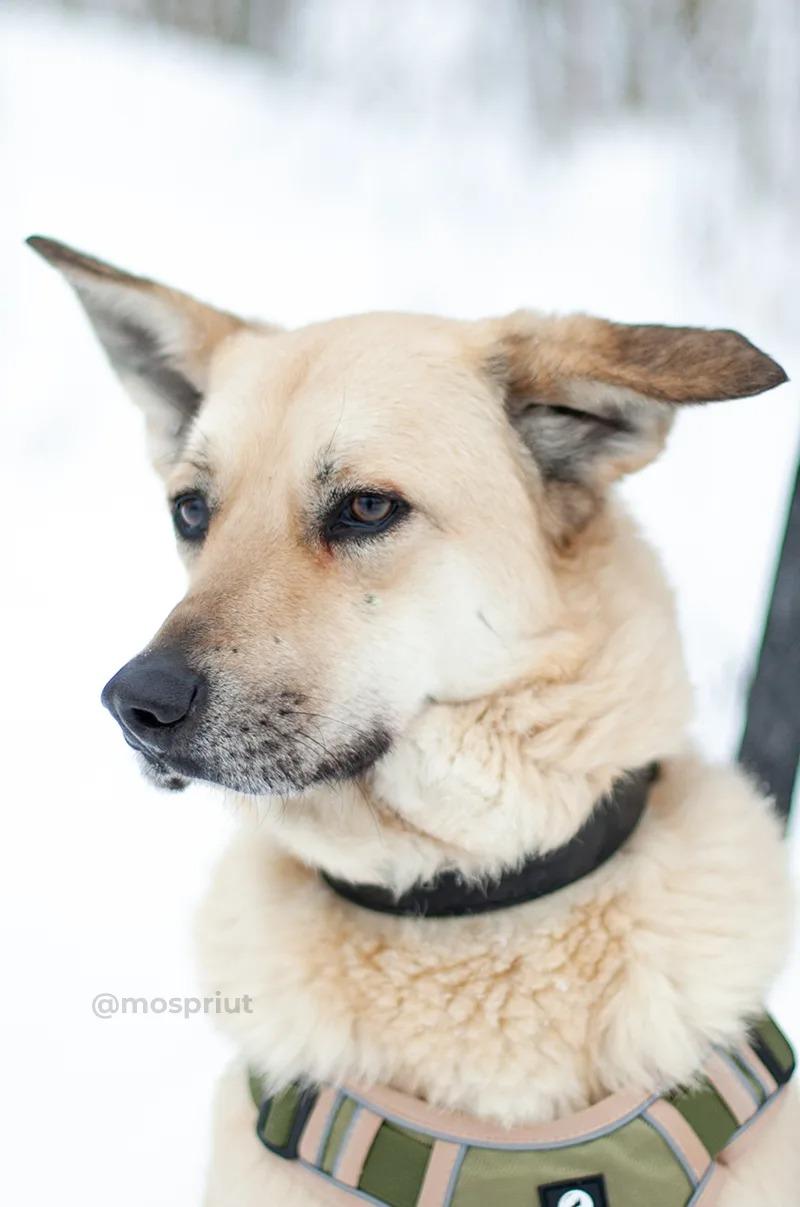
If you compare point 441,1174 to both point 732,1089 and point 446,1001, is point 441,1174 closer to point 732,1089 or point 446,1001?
point 446,1001

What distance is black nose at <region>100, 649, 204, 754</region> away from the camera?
1.64 m

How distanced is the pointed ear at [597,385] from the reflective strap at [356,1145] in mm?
1085

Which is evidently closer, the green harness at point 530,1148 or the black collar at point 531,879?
the green harness at point 530,1148

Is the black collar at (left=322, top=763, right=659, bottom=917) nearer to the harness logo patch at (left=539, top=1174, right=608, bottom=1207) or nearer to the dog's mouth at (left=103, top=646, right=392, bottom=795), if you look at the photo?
the dog's mouth at (left=103, top=646, right=392, bottom=795)

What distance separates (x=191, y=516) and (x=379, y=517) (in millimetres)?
494

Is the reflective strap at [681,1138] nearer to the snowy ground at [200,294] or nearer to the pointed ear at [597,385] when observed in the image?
the pointed ear at [597,385]

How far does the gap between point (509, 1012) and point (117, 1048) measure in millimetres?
1726

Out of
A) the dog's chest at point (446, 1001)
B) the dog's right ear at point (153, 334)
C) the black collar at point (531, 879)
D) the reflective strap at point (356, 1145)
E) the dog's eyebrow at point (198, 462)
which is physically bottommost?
the reflective strap at point (356, 1145)

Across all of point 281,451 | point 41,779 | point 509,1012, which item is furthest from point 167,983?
point 281,451

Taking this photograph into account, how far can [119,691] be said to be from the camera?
1.65m

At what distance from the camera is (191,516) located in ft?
7.17

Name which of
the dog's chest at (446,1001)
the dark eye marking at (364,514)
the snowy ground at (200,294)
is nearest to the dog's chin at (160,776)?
the dog's chest at (446,1001)

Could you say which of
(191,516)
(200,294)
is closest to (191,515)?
(191,516)

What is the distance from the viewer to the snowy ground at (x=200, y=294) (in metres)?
3.11
